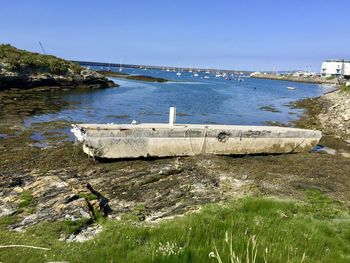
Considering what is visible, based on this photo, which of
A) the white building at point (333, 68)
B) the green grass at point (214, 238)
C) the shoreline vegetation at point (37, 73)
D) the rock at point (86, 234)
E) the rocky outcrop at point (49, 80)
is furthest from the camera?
the white building at point (333, 68)

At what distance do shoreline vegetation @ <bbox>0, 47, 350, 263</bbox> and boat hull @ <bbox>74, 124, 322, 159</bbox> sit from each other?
441 mm

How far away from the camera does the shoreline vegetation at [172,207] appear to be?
5402 mm

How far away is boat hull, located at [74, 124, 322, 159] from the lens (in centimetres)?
1324

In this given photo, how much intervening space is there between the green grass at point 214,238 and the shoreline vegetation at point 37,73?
39.5 metres

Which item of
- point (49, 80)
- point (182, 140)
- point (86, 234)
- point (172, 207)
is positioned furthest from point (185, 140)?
point (49, 80)

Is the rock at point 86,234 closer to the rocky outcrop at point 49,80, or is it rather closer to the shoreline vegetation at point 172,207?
the shoreline vegetation at point 172,207

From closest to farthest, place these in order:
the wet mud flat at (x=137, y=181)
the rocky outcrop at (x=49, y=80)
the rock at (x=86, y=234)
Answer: the rock at (x=86, y=234) → the wet mud flat at (x=137, y=181) → the rocky outcrop at (x=49, y=80)

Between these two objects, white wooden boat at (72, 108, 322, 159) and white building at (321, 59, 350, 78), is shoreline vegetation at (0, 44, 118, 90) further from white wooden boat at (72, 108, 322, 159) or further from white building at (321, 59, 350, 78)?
white building at (321, 59, 350, 78)

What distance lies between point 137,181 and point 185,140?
12.5ft

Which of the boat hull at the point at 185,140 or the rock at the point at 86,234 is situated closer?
the rock at the point at 86,234

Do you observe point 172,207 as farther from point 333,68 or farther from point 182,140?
point 333,68

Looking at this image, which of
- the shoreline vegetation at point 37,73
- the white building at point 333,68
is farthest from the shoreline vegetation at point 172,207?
the white building at point 333,68

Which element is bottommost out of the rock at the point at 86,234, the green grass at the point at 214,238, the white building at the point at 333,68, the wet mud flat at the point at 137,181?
the wet mud flat at the point at 137,181

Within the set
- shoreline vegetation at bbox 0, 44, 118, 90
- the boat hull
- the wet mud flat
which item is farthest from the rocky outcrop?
the boat hull
